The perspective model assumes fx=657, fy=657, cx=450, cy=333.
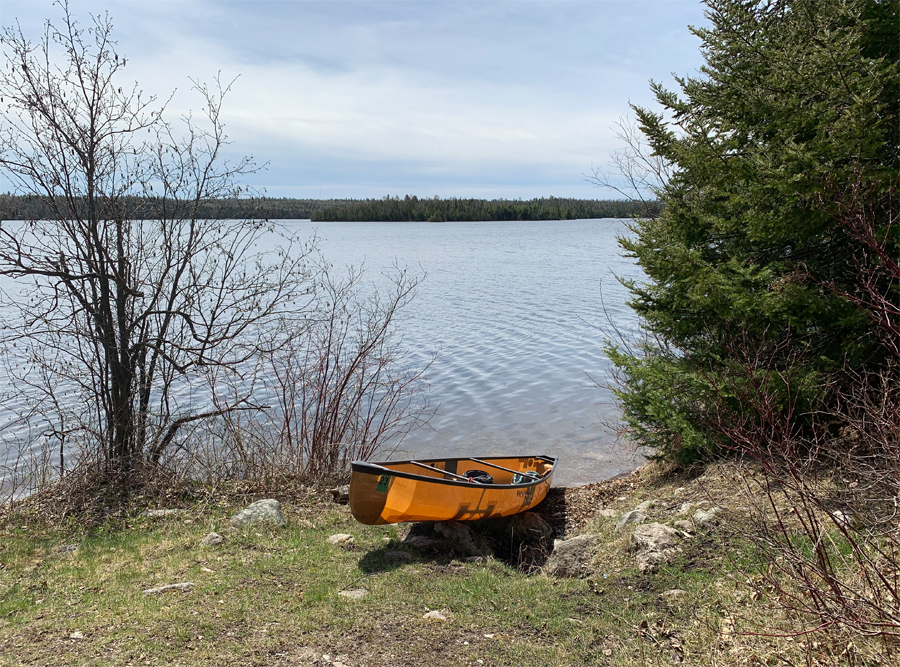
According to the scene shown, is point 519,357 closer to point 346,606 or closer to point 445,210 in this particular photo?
point 346,606

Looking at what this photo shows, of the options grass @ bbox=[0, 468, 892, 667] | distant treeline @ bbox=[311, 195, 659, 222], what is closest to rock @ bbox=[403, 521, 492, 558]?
grass @ bbox=[0, 468, 892, 667]

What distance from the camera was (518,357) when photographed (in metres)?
18.8

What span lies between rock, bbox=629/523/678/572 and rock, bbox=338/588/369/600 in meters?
2.39

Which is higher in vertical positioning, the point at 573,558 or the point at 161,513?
the point at 573,558

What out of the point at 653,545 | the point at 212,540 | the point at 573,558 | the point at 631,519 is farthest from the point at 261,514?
the point at 653,545

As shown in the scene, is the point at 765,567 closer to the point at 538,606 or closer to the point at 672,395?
the point at 538,606

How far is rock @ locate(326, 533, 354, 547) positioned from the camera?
Answer: 23.1 feet

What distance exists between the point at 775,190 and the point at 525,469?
5405 millimetres

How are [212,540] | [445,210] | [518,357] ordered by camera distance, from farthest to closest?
[445,210] < [518,357] < [212,540]

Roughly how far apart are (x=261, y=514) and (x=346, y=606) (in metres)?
2.55

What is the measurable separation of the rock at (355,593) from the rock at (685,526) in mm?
2950

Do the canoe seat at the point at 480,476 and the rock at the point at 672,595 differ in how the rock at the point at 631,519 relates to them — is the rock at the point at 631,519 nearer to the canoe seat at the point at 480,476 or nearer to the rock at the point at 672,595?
the rock at the point at 672,595

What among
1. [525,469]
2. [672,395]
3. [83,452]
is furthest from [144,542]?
[672,395]

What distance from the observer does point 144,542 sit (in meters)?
6.93
